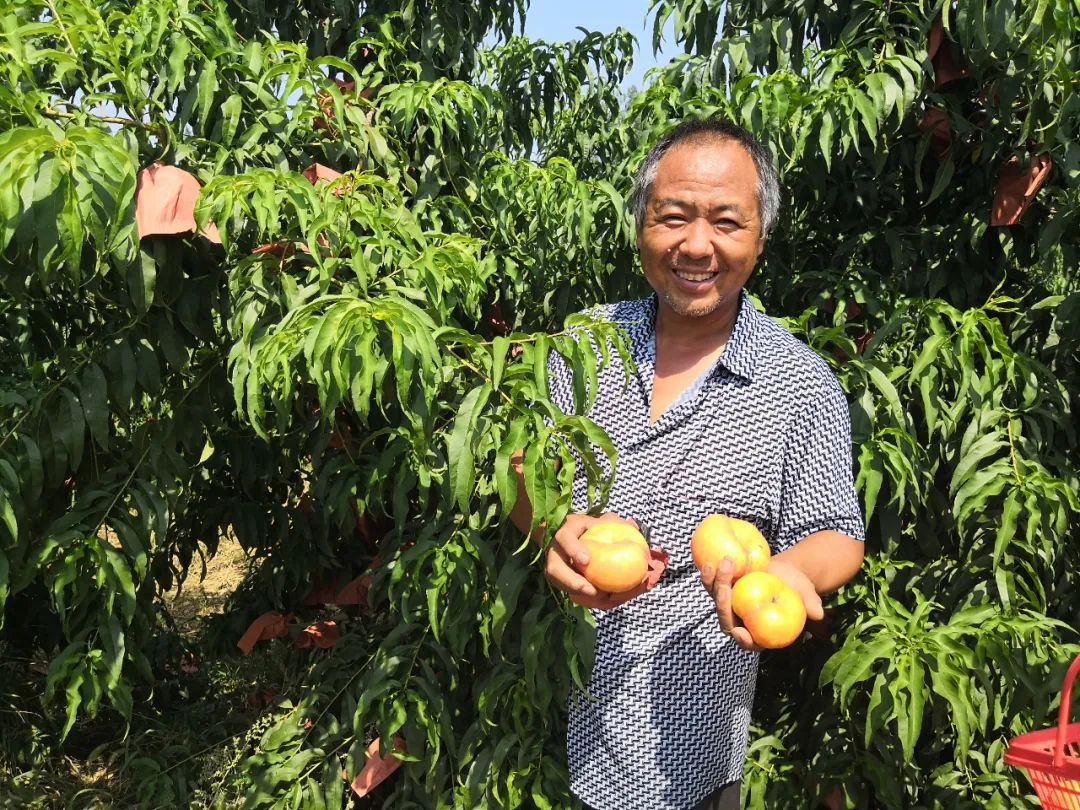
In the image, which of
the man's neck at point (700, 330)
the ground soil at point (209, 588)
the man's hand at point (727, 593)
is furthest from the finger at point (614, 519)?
the ground soil at point (209, 588)

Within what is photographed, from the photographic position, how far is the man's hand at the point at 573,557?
175 centimetres

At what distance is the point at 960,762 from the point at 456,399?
1.24m

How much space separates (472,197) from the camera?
3.02 m

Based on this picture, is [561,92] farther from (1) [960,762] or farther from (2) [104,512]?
(1) [960,762]

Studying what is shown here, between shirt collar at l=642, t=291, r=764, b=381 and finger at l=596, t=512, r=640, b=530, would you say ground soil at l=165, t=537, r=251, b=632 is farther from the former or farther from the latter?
shirt collar at l=642, t=291, r=764, b=381

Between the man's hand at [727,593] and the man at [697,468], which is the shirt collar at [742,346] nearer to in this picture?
the man at [697,468]

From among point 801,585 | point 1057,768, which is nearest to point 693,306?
point 801,585

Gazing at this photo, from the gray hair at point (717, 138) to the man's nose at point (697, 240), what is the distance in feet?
0.39

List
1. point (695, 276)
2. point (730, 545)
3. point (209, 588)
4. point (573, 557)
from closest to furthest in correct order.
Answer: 1. point (730, 545)
2. point (573, 557)
3. point (695, 276)
4. point (209, 588)

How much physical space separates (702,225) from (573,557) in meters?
0.62

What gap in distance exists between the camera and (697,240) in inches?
72.5

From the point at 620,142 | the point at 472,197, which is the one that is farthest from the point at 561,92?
the point at 472,197

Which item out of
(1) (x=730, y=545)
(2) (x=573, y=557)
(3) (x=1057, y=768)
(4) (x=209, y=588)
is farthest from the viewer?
(4) (x=209, y=588)

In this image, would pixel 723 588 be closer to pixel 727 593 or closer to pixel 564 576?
pixel 727 593
